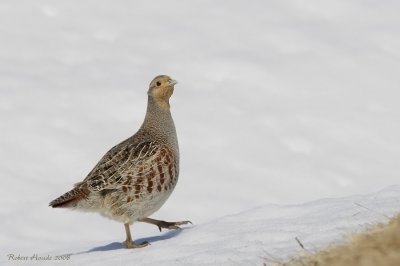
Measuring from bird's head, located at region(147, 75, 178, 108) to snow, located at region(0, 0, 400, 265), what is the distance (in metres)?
5.57

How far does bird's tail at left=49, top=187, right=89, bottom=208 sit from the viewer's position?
39.0 ft

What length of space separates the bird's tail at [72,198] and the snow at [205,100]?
6078 mm

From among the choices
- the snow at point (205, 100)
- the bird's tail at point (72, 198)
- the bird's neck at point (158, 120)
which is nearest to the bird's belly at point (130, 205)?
the bird's tail at point (72, 198)

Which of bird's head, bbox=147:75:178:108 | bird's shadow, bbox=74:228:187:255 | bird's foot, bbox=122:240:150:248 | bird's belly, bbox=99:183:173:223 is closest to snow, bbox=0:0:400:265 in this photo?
bird's head, bbox=147:75:178:108

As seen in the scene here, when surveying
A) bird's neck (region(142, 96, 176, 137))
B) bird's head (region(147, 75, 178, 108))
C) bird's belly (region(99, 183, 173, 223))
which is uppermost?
bird's head (region(147, 75, 178, 108))

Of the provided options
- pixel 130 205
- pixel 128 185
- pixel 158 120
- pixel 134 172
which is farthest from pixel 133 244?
pixel 158 120

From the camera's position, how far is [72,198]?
1188 centimetres

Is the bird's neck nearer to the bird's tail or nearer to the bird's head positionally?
the bird's head

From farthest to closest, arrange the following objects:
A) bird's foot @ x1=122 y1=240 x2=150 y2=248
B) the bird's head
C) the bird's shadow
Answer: the bird's head, the bird's shadow, bird's foot @ x1=122 y1=240 x2=150 y2=248

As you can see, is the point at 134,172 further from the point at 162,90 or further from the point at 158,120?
the point at 162,90

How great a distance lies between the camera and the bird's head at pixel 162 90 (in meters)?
12.8

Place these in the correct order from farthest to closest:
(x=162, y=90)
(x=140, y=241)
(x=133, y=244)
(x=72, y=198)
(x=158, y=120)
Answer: (x=162, y=90), (x=158, y=120), (x=140, y=241), (x=72, y=198), (x=133, y=244)

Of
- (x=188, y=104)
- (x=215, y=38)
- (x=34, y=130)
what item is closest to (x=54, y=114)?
(x=34, y=130)

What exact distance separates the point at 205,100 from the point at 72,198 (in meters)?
21.0
